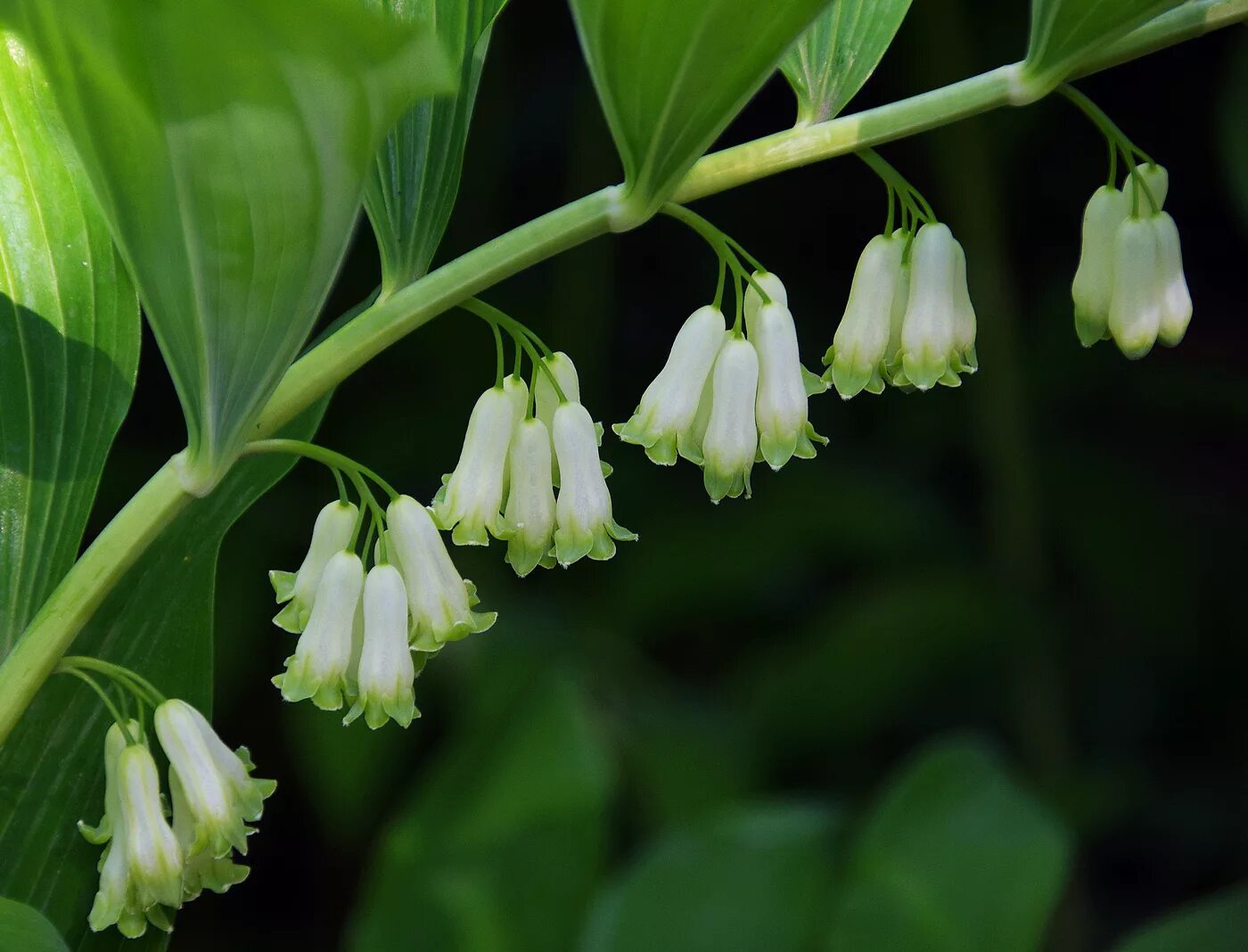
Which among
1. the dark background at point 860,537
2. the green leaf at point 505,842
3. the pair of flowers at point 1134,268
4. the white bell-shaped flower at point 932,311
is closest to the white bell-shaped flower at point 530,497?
the white bell-shaped flower at point 932,311

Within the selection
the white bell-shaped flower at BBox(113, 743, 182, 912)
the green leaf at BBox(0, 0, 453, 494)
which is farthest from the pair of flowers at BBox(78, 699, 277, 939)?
the green leaf at BBox(0, 0, 453, 494)

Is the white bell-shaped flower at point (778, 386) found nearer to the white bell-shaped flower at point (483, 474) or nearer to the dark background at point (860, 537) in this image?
the white bell-shaped flower at point (483, 474)

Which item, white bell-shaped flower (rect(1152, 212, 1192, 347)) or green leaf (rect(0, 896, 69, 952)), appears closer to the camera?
green leaf (rect(0, 896, 69, 952))

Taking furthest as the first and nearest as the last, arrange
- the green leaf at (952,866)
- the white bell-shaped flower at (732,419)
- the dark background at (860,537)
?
1. the dark background at (860,537)
2. the green leaf at (952,866)
3. the white bell-shaped flower at (732,419)

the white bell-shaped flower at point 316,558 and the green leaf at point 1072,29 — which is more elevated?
the green leaf at point 1072,29

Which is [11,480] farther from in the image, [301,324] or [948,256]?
[948,256]

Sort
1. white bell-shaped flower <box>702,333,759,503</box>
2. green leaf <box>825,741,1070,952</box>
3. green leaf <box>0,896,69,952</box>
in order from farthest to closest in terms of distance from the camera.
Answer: green leaf <box>825,741,1070,952</box> < white bell-shaped flower <box>702,333,759,503</box> < green leaf <box>0,896,69,952</box>

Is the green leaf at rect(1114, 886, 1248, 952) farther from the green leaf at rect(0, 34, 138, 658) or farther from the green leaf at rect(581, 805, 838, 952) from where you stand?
the green leaf at rect(0, 34, 138, 658)
